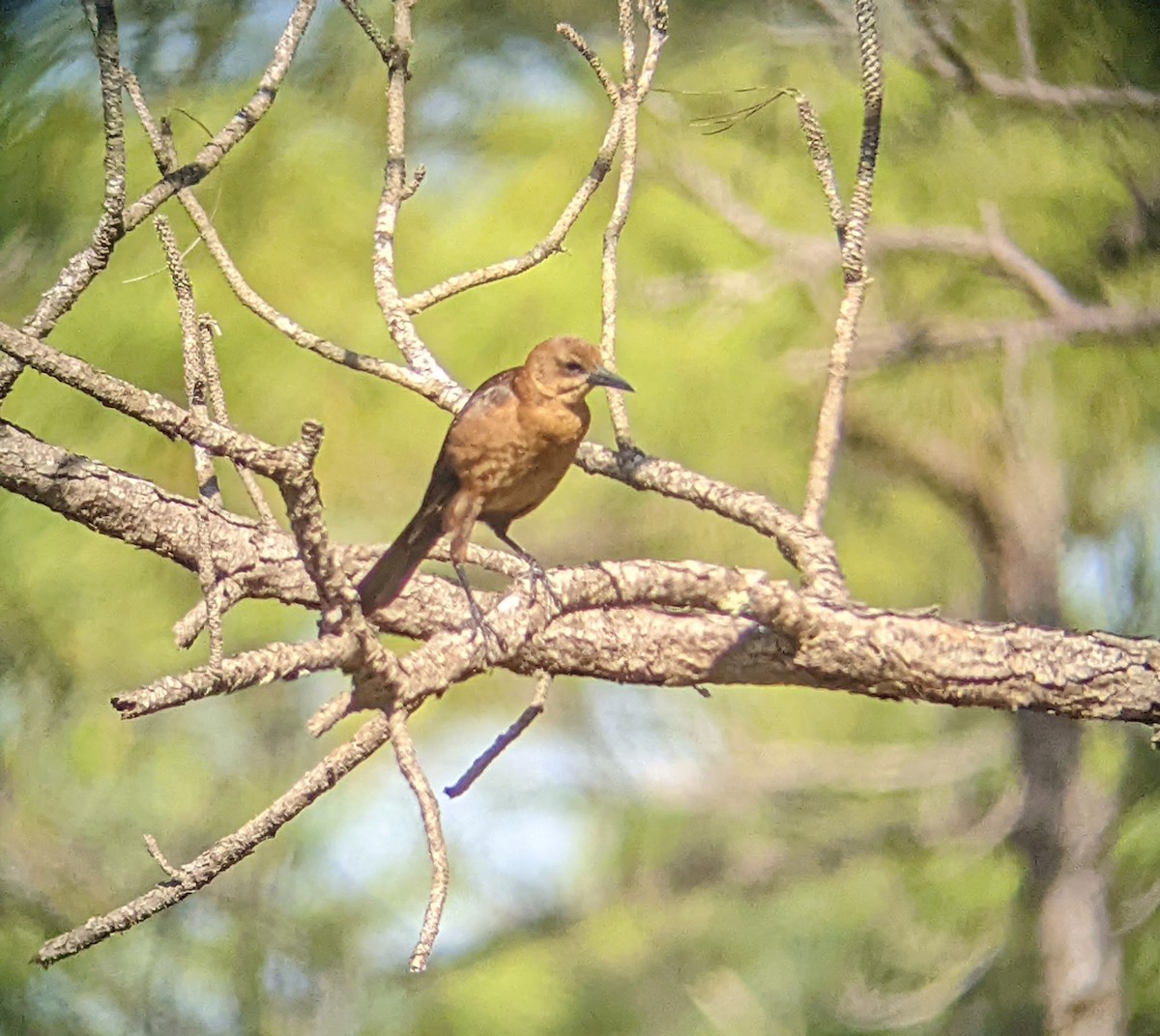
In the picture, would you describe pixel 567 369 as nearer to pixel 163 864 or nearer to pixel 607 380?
pixel 607 380

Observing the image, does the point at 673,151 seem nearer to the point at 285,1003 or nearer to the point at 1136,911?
the point at 1136,911

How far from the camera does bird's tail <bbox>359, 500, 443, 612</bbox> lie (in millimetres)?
1574

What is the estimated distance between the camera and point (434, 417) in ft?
9.13

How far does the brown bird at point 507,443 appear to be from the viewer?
5.51 feet

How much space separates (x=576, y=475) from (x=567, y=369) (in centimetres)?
120

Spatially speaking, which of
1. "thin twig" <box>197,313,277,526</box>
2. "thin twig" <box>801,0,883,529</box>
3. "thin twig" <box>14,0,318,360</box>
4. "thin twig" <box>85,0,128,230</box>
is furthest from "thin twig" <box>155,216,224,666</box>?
"thin twig" <box>801,0,883,529</box>

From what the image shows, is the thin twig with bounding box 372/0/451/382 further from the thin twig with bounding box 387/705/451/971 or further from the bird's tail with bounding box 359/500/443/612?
the thin twig with bounding box 387/705/451/971

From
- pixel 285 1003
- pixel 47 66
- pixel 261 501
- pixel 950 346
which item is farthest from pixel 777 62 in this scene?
pixel 285 1003

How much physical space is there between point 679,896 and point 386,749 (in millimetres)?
762

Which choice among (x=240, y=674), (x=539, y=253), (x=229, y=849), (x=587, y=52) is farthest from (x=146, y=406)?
(x=587, y=52)

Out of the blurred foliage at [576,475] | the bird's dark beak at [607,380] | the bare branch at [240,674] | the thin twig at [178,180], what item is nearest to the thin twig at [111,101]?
the thin twig at [178,180]

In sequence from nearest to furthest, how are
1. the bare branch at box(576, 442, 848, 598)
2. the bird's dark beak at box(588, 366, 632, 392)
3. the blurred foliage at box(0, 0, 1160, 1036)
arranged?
1. the bare branch at box(576, 442, 848, 598)
2. the bird's dark beak at box(588, 366, 632, 392)
3. the blurred foliage at box(0, 0, 1160, 1036)

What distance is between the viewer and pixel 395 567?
1.61 metres

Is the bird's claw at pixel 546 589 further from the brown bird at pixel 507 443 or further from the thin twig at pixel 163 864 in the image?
the thin twig at pixel 163 864
